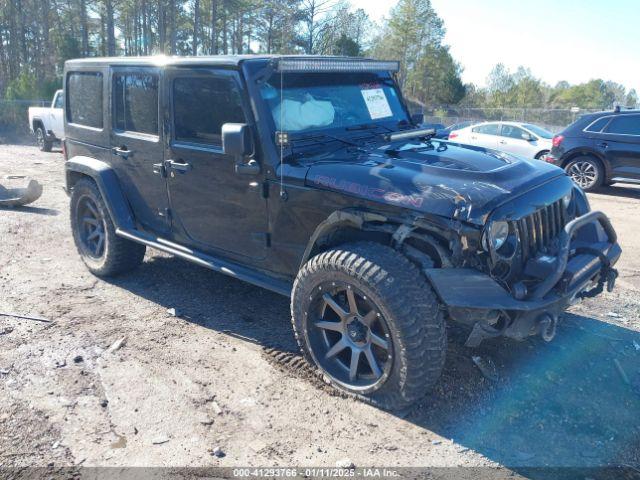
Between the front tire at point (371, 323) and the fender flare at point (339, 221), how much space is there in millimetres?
144

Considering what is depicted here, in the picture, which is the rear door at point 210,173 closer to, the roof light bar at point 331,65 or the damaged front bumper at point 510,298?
the roof light bar at point 331,65

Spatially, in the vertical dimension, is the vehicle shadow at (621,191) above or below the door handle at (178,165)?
below

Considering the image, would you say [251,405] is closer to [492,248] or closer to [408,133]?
[492,248]

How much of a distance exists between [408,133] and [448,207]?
148cm

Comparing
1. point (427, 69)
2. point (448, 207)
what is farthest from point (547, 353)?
point (427, 69)

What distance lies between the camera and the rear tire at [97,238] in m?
5.25

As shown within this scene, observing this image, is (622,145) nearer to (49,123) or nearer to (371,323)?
(371,323)

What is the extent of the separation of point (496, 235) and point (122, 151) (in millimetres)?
3338

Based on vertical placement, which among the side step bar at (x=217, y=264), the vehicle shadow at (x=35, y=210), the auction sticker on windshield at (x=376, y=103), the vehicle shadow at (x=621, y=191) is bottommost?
the vehicle shadow at (x=35, y=210)

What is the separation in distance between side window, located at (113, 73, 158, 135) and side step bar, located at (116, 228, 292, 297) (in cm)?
90

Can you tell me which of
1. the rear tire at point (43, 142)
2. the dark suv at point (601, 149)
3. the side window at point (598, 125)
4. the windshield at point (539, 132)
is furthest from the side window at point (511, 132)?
the rear tire at point (43, 142)

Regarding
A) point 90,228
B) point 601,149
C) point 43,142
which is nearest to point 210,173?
point 90,228

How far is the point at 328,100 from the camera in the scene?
13.5 ft

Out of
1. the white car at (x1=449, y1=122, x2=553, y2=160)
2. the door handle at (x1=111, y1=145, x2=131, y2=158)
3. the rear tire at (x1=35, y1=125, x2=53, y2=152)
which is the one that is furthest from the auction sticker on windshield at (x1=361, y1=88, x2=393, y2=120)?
the rear tire at (x1=35, y1=125, x2=53, y2=152)
